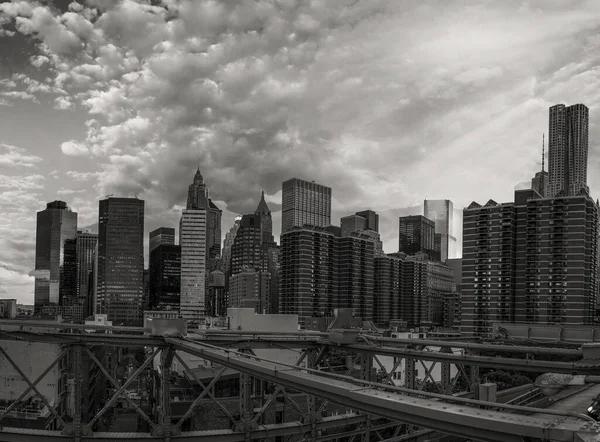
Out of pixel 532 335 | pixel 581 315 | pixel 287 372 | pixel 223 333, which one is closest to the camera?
pixel 287 372

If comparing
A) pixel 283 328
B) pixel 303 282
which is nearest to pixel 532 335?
pixel 283 328

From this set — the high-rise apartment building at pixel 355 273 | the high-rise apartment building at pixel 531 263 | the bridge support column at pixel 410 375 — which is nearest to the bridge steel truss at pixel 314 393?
the bridge support column at pixel 410 375

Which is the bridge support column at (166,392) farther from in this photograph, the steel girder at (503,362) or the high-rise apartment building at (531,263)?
the high-rise apartment building at (531,263)

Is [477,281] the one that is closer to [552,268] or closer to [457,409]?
[552,268]

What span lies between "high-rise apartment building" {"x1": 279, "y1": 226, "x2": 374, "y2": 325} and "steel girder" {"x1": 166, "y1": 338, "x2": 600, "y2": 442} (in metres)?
160

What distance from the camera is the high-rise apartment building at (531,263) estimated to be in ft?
394

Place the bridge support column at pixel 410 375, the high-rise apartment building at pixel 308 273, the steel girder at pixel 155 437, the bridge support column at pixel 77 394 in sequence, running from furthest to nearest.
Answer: the high-rise apartment building at pixel 308 273 < the bridge support column at pixel 410 375 < the bridge support column at pixel 77 394 < the steel girder at pixel 155 437

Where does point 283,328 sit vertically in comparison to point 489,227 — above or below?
below

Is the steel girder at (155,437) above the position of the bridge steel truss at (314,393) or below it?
below

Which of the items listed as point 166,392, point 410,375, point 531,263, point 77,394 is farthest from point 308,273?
point 77,394

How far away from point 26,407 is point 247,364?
153ft

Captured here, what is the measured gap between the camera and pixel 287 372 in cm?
1020

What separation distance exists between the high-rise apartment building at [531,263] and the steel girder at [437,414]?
112m

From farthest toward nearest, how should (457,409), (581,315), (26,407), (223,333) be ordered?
(581,315), (26,407), (223,333), (457,409)
